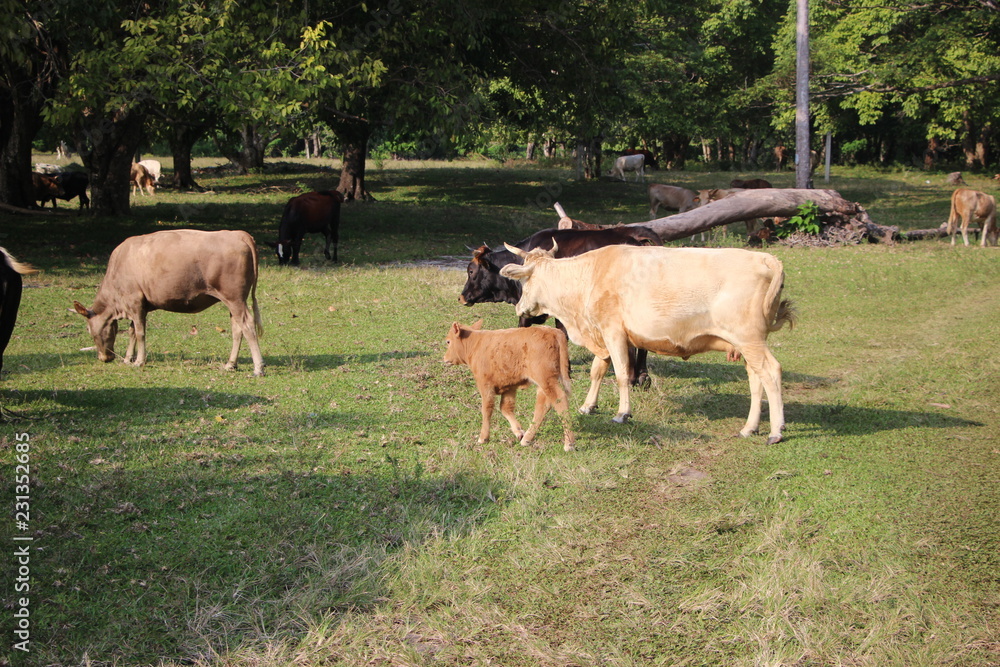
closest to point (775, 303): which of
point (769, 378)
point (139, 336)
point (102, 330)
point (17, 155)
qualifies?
point (769, 378)

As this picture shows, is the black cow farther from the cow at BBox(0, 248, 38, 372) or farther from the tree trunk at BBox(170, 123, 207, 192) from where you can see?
the tree trunk at BBox(170, 123, 207, 192)

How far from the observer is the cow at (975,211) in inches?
813

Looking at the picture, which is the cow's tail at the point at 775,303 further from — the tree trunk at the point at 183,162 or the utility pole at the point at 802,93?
the tree trunk at the point at 183,162

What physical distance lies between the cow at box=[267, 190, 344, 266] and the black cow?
770 cm

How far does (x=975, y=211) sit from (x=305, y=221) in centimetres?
1561

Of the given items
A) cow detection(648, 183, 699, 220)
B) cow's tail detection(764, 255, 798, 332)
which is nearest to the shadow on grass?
cow's tail detection(764, 255, 798, 332)

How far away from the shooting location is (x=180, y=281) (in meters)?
9.62

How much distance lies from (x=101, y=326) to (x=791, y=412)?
761 cm

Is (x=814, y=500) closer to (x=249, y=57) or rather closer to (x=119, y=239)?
(x=249, y=57)

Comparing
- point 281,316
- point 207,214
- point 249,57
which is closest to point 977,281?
point 281,316

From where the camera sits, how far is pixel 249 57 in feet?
55.9

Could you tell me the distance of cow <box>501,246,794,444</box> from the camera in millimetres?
7484

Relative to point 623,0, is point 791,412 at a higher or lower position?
lower

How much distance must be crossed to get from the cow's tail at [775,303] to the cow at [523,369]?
183cm
